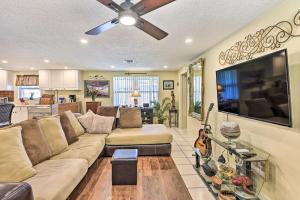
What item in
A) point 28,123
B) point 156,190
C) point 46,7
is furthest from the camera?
point 156,190

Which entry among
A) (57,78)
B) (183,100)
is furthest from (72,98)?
(183,100)

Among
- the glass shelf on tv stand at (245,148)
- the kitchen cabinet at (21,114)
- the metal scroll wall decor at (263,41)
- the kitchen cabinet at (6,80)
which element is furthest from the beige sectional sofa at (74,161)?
the kitchen cabinet at (6,80)

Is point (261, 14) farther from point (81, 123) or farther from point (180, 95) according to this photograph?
point (180, 95)

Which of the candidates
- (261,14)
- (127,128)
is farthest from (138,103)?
(261,14)

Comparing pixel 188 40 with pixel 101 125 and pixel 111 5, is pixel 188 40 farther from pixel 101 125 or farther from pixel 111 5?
pixel 101 125

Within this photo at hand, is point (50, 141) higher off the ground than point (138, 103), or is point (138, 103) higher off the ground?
point (138, 103)

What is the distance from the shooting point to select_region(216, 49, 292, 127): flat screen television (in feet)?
5.79

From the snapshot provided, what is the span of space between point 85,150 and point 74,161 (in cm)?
48

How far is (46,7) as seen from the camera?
7.09 ft

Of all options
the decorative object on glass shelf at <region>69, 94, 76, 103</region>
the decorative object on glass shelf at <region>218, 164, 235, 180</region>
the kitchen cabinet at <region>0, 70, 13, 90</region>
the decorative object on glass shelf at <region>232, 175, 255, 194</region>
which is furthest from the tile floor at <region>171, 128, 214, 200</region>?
the kitchen cabinet at <region>0, 70, 13, 90</region>

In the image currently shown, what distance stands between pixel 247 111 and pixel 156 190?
5.26 feet

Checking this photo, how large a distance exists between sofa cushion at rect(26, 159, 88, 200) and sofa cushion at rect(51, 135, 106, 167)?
0.18m

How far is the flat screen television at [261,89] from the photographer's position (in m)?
1.76

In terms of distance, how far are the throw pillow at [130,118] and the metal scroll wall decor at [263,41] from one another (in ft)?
7.89
